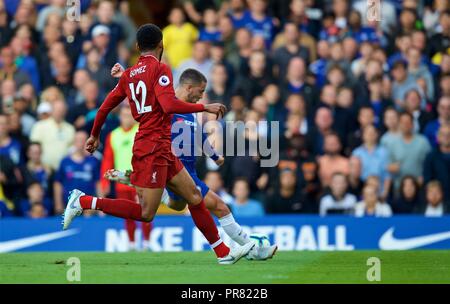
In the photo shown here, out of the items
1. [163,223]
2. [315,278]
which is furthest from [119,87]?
[163,223]

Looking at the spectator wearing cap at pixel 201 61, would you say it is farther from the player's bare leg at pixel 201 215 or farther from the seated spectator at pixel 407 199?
the player's bare leg at pixel 201 215

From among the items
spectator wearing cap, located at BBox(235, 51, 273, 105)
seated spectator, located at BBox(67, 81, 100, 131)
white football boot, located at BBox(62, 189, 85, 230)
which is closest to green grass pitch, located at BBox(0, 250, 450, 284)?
white football boot, located at BBox(62, 189, 85, 230)

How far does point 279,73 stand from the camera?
18.6 metres

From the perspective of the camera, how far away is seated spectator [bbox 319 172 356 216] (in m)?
17.1

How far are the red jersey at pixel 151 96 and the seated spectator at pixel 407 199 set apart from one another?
677 cm

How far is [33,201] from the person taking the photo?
17281 mm

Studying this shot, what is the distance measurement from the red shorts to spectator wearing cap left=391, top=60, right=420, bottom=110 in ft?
26.0

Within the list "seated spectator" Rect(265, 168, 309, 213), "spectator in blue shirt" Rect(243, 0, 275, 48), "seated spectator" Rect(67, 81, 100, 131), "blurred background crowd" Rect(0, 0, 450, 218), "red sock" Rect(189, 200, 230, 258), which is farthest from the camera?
"spectator in blue shirt" Rect(243, 0, 275, 48)

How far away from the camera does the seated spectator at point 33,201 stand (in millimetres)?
17250

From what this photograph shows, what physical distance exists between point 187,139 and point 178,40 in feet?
24.1

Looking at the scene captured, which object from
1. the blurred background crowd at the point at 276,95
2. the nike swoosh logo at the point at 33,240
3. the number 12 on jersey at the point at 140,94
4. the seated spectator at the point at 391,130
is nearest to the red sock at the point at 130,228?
the nike swoosh logo at the point at 33,240

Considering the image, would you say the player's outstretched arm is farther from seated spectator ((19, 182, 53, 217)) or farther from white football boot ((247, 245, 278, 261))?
seated spectator ((19, 182, 53, 217))

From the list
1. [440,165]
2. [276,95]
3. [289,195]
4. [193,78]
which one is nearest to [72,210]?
[193,78]

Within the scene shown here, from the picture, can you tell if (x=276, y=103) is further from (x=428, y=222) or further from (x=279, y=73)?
(x=428, y=222)
